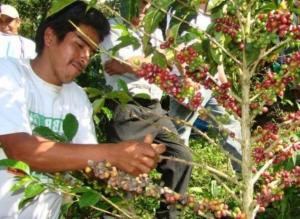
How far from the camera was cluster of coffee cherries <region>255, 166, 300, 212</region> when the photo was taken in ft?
5.47

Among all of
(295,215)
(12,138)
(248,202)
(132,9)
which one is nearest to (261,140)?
(248,202)

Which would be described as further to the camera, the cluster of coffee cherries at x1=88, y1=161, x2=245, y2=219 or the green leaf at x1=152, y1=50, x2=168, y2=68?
the green leaf at x1=152, y1=50, x2=168, y2=68

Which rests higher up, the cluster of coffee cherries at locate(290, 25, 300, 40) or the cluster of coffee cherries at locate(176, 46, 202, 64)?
the cluster of coffee cherries at locate(290, 25, 300, 40)

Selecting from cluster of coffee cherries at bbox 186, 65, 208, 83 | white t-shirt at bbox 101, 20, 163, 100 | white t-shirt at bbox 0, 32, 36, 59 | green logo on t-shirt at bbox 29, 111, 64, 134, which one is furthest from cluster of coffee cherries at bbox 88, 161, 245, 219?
white t-shirt at bbox 0, 32, 36, 59

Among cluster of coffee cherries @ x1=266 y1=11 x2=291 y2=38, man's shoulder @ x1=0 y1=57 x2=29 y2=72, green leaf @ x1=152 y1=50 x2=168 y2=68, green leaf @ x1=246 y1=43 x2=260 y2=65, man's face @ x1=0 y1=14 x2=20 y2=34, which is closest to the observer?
cluster of coffee cherries @ x1=266 y1=11 x2=291 y2=38

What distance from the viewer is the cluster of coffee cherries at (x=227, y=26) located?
1644mm

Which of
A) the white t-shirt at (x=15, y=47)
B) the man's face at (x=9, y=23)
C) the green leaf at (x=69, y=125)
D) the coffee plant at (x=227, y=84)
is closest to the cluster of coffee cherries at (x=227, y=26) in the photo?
the coffee plant at (x=227, y=84)

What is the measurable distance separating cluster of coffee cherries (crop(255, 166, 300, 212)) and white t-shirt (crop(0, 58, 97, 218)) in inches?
30.5

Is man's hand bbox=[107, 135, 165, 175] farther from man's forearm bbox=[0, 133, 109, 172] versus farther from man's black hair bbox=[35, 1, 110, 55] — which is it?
man's black hair bbox=[35, 1, 110, 55]

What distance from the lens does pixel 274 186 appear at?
1.72 m

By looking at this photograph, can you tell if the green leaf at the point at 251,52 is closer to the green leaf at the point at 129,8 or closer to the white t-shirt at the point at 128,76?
the green leaf at the point at 129,8

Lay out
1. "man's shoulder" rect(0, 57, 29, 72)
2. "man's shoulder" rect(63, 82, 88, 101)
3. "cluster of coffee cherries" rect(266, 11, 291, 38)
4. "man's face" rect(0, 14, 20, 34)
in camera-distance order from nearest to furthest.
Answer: "cluster of coffee cherries" rect(266, 11, 291, 38) < "man's shoulder" rect(0, 57, 29, 72) < "man's shoulder" rect(63, 82, 88, 101) < "man's face" rect(0, 14, 20, 34)

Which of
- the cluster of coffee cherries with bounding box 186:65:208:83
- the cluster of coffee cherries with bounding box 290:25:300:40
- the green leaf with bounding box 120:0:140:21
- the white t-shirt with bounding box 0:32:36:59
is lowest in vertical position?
the white t-shirt with bounding box 0:32:36:59

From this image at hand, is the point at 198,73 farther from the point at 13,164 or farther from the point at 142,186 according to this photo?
the point at 13,164
